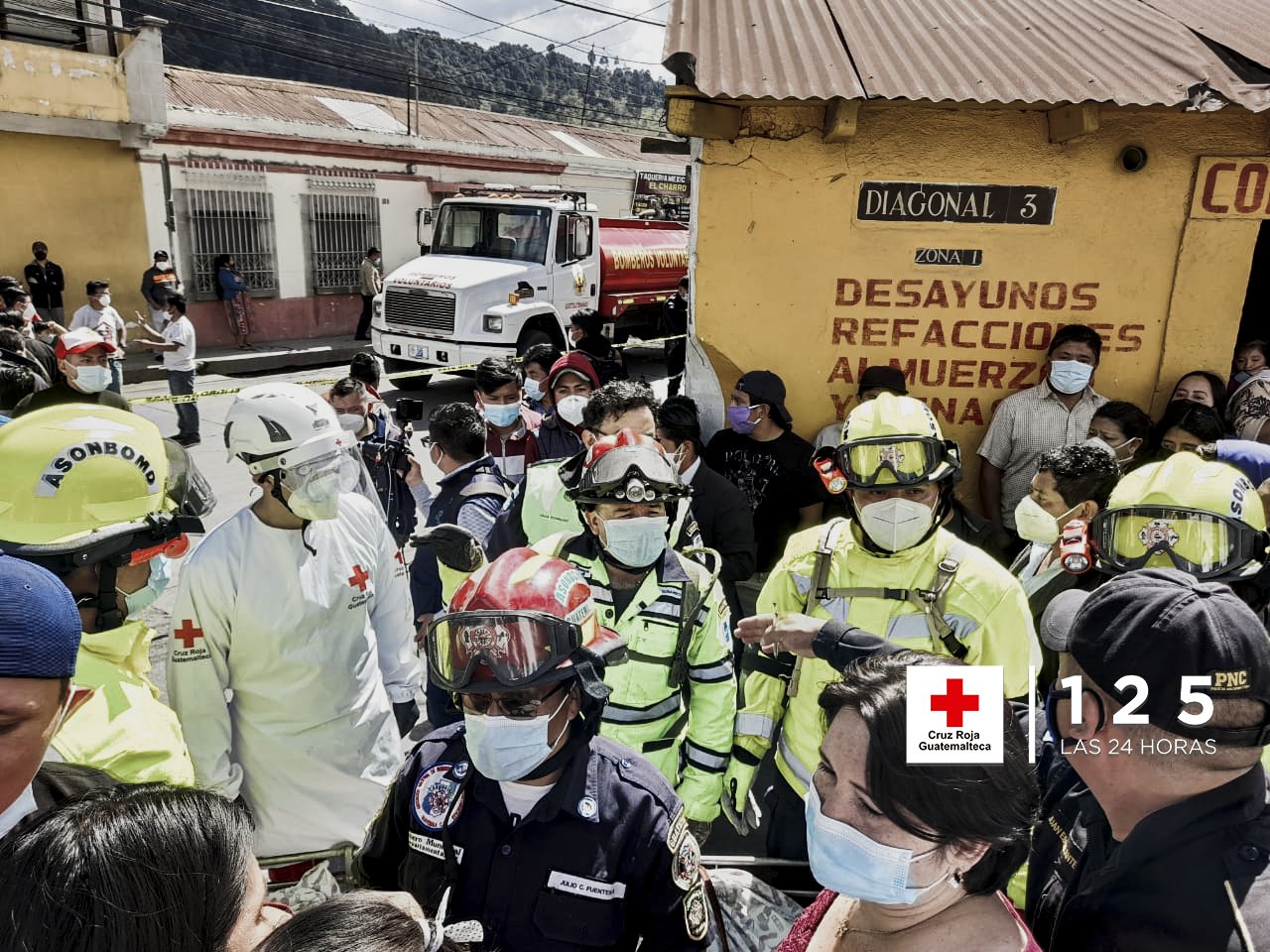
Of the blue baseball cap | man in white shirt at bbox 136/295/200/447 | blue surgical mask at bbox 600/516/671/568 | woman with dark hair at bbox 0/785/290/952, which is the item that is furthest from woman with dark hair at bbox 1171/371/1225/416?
man in white shirt at bbox 136/295/200/447

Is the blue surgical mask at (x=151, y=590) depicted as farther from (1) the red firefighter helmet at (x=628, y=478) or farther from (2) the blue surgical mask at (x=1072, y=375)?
(2) the blue surgical mask at (x=1072, y=375)

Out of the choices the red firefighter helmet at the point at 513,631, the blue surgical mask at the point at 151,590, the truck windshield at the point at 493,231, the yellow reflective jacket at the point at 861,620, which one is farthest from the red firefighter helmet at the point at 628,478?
the truck windshield at the point at 493,231

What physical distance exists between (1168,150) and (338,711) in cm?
520

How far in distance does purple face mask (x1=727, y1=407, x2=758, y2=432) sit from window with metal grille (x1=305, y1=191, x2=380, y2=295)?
15.8 meters

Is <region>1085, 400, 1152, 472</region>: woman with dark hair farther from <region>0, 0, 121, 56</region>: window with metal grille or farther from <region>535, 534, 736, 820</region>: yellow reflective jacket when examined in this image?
<region>0, 0, 121, 56</region>: window with metal grille

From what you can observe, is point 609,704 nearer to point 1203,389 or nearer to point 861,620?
point 861,620

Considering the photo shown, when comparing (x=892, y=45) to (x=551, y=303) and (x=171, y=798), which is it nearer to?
(x=171, y=798)

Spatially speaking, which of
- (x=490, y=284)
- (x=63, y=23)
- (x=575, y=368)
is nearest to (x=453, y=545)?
(x=575, y=368)

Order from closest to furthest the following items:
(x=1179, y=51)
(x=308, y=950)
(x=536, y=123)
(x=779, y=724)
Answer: (x=308, y=950), (x=779, y=724), (x=1179, y=51), (x=536, y=123)

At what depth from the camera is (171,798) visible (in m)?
1.30

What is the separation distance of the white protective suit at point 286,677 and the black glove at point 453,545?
36 centimetres

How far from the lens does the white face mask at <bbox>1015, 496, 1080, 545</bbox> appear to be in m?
3.32

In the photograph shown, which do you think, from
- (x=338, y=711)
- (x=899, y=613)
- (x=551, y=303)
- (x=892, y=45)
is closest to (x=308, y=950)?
(x=338, y=711)

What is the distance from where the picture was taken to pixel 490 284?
524 inches
